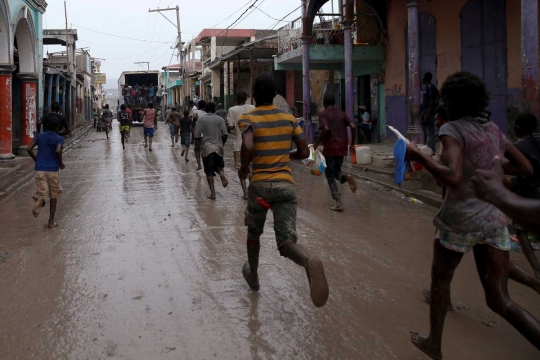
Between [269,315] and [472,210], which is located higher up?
[472,210]

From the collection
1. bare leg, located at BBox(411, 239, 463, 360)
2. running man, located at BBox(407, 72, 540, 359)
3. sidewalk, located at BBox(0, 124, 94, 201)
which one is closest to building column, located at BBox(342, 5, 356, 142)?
sidewalk, located at BBox(0, 124, 94, 201)

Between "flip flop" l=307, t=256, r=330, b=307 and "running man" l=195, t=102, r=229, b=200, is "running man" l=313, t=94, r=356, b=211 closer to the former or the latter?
"running man" l=195, t=102, r=229, b=200

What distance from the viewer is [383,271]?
217 inches

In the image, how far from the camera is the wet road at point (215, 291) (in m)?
3.78

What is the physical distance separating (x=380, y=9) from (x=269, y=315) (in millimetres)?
15215

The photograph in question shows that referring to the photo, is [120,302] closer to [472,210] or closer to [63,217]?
[472,210]

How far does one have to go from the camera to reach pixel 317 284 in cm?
386

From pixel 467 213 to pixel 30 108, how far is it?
17874 millimetres

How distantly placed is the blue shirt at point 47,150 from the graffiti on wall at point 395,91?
11.7 m

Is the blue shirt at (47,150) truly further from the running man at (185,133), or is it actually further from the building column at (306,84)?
the building column at (306,84)

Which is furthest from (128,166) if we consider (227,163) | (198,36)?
(198,36)

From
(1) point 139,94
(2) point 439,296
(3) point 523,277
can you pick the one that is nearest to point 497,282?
(2) point 439,296

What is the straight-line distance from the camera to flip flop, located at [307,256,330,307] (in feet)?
12.6

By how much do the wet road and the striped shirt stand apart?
109 centimetres
